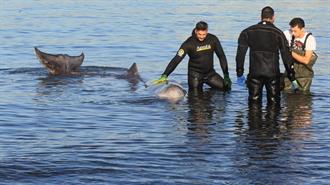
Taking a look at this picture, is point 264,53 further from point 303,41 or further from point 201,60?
point 201,60

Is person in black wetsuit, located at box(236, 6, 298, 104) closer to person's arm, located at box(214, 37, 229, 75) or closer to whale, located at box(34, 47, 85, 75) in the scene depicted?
person's arm, located at box(214, 37, 229, 75)

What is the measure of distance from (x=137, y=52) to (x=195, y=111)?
1015cm

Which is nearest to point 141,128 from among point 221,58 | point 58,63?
point 221,58

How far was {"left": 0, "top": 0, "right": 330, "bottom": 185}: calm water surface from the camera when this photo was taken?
9.80 meters

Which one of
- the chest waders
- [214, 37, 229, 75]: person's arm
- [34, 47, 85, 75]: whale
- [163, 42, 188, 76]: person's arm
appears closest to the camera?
the chest waders

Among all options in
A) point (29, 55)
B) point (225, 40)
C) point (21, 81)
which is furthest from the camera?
point (225, 40)

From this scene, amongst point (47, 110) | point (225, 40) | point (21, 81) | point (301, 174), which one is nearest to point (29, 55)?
point (21, 81)

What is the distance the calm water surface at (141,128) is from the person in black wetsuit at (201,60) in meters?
0.34

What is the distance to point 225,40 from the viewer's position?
27234 mm

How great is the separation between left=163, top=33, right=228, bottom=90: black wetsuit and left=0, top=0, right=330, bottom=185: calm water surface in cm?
36

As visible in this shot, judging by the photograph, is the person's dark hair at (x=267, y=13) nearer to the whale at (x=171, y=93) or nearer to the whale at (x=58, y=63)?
the whale at (x=171, y=93)

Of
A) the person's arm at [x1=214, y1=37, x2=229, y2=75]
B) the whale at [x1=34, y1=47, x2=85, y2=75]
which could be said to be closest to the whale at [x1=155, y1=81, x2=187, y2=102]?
the person's arm at [x1=214, y1=37, x2=229, y2=75]

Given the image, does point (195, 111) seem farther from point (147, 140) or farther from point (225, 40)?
point (225, 40)

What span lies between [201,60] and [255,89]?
191cm
